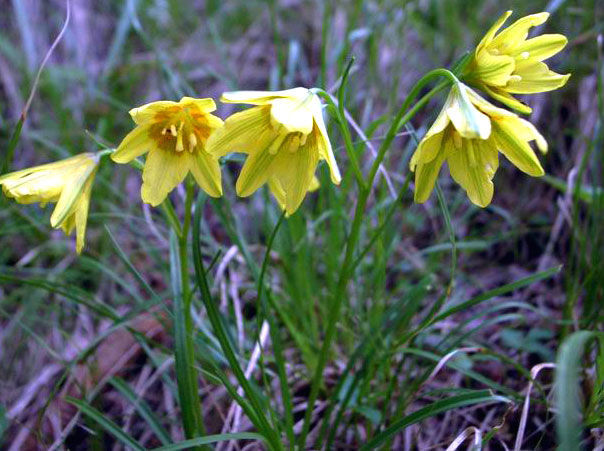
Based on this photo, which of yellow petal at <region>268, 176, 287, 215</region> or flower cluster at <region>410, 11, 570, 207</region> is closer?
flower cluster at <region>410, 11, 570, 207</region>

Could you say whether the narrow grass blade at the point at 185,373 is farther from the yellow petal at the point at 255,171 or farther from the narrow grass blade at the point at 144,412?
the yellow petal at the point at 255,171

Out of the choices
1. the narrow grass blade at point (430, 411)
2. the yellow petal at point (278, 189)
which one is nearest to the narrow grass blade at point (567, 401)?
the narrow grass blade at point (430, 411)

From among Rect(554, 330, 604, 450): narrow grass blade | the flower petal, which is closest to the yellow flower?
the flower petal

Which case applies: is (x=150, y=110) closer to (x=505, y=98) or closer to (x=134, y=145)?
(x=134, y=145)

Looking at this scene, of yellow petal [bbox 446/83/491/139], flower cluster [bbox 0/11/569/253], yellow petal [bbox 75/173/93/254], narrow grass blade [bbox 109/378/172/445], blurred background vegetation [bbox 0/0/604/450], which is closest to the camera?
yellow petal [bbox 446/83/491/139]

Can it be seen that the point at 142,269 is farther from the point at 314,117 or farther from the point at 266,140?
the point at 314,117

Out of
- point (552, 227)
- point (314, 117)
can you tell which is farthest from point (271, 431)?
point (552, 227)

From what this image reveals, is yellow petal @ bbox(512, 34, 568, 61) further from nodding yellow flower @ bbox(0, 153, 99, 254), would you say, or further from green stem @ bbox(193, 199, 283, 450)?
nodding yellow flower @ bbox(0, 153, 99, 254)
